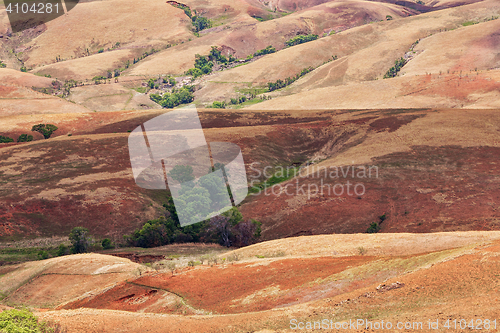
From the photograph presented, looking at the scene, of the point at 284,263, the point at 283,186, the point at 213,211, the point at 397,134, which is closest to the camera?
the point at 284,263

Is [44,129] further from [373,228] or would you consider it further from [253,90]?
[253,90]

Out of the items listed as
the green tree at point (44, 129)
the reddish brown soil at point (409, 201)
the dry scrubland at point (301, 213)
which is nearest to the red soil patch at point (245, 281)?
the dry scrubland at point (301, 213)

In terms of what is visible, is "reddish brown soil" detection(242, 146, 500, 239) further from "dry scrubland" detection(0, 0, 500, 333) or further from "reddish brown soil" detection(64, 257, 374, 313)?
"reddish brown soil" detection(64, 257, 374, 313)

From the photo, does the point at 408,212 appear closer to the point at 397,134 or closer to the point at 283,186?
the point at 283,186

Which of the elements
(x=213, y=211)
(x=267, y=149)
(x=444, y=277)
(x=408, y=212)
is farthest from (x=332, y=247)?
(x=267, y=149)

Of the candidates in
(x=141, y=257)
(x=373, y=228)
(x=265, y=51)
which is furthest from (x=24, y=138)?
(x=265, y=51)

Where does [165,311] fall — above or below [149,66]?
above

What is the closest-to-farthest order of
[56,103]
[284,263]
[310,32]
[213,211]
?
[284,263] < [213,211] < [56,103] < [310,32]
